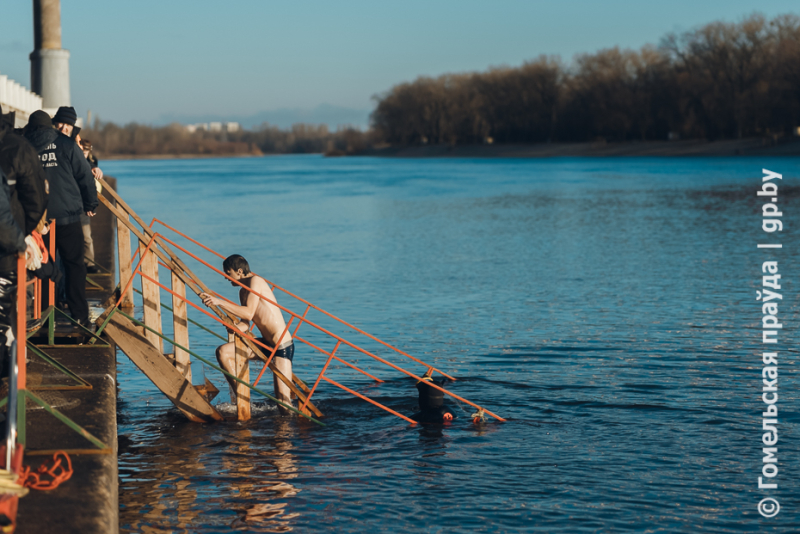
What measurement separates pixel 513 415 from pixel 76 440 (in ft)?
15.6

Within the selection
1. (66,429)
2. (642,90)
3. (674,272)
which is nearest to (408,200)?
(674,272)

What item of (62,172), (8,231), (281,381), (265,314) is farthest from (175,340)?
(8,231)

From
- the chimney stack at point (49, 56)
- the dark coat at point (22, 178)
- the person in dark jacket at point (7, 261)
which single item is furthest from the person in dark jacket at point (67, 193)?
the chimney stack at point (49, 56)

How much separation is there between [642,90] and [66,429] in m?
127

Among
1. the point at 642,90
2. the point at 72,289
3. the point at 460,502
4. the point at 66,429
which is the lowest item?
the point at 460,502

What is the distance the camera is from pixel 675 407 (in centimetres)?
892

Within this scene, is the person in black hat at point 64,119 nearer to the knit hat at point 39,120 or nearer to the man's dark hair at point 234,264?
the knit hat at point 39,120

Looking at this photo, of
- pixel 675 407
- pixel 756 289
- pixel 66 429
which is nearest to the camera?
pixel 66 429

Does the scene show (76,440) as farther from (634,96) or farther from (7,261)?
(634,96)

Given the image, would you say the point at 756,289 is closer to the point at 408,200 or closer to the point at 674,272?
the point at 674,272

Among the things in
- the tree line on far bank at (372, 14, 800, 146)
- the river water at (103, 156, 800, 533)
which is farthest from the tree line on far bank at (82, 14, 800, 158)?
the river water at (103, 156, 800, 533)

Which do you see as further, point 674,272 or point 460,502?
point 674,272

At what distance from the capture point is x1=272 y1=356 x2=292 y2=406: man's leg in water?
337 inches

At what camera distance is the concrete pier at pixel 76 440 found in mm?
4375
